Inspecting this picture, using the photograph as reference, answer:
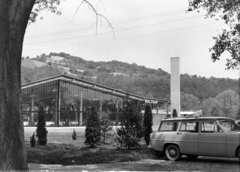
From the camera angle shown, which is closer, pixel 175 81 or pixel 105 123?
pixel 105 123

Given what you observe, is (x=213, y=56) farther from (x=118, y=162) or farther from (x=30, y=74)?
(x=30, y=74)

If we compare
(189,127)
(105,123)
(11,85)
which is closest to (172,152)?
(189,127)

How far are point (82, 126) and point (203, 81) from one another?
56.1 m

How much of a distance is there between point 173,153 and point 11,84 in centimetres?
758

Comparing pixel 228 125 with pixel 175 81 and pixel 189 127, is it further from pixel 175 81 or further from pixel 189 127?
pixel 175 81

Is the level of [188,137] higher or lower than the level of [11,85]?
lower

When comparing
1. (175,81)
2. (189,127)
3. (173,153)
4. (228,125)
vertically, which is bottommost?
(173,153)

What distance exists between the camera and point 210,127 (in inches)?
440

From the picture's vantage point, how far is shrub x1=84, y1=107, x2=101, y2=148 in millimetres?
15094

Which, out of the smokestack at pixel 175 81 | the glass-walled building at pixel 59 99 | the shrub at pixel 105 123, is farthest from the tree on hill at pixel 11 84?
the smokestack at pixel 175 81

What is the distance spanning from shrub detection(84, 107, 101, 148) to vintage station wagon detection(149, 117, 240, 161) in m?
3.65

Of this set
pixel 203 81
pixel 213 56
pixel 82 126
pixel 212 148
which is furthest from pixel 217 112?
pixel 212 148

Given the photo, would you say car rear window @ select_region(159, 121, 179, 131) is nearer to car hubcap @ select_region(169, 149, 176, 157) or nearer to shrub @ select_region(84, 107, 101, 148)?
car hubcap @ select_region(169, 149, 176, 157)

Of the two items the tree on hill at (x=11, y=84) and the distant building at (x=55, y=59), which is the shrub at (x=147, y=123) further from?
the distant building at (x=55, y=59)
